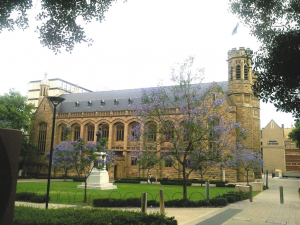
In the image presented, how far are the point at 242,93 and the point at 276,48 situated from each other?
1483 inches

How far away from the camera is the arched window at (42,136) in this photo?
60.0m

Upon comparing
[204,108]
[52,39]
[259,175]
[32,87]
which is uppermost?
[32,87]

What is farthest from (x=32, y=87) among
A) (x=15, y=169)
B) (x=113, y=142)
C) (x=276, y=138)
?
(x=15, y=169)

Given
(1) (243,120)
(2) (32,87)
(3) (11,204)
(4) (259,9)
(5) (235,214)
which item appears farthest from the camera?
(2) (32,87)

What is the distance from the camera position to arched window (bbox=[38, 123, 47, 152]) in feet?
197

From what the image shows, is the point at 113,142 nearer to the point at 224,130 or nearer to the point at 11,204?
the point at 224,130

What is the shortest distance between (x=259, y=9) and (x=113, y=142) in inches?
1820

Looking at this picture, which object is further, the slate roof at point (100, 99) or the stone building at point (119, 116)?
the slate roof at point (100, 99)

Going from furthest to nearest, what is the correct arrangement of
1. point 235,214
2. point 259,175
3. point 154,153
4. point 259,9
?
point 259,175 < point 154,153 < point 235,214 < point 259,9

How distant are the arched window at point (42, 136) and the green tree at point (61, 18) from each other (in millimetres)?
53685

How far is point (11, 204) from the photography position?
20.5 ft

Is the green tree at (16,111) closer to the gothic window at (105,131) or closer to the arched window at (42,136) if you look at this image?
the arched window at (42,136)

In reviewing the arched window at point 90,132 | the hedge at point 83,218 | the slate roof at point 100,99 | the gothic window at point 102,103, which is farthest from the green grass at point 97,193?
the gothic window at point 102,103

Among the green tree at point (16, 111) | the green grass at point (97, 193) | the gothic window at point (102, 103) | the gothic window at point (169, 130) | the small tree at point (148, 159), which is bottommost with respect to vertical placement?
the green grass at point (97, 193)
